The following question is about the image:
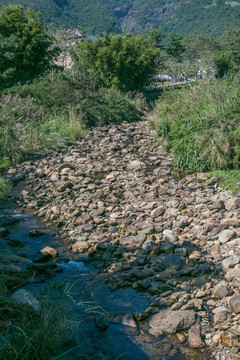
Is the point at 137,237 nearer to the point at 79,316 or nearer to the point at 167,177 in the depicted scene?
the point at 79,316

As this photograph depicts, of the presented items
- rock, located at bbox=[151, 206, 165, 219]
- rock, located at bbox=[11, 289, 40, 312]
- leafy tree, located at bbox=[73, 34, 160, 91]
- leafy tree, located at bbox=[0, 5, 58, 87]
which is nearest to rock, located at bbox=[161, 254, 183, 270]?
rock, located at bbox=[151, 206, 165, 219]

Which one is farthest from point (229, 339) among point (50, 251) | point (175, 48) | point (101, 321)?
point (175, 48)

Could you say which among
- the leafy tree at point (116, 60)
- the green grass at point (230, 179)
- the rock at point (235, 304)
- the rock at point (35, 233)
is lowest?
the rock at point (35, 233)

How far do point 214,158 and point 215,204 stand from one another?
2072 mm

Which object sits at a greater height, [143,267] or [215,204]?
[215,204]

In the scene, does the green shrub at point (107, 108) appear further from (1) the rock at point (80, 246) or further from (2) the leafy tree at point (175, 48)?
(2) the leafy tree at point (175, 48)

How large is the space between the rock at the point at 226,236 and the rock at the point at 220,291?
2.89 ft

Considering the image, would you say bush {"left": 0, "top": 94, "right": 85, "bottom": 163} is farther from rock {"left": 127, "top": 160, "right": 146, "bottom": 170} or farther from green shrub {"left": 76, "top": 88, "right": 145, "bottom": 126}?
rock {"left": 127, "top": 160, "right": 146, "bottom": 170}

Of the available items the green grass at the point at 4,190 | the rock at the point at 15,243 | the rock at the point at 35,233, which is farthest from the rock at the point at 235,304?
the green grass at the point at 4,190

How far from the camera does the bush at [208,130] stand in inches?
280

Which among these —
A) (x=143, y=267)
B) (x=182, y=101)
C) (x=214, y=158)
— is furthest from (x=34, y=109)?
(x=143, y=267)

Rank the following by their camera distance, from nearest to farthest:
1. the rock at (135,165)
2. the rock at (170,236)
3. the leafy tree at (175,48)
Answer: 1. the rock at (170,236)
2. the rock at (135,165)
3. the leafy tree at (175,48)

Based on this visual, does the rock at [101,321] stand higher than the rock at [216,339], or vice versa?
the rock at [216,339]

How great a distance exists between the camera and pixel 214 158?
7195 mm
